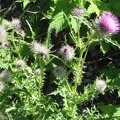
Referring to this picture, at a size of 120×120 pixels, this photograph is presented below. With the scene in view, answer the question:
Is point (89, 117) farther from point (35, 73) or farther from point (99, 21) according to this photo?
point (99, 21)

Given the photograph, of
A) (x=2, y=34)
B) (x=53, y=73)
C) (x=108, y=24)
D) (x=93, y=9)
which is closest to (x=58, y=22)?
(x=93, y=9)

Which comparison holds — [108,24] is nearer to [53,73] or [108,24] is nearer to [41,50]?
[41,50]

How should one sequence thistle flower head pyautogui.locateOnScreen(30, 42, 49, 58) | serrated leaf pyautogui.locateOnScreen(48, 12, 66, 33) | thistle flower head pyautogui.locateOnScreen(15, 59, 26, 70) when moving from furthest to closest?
serrated leaf pyautogui.locateOnScreen(48, 12, 66, 33)
thistle flower head pyautogui.locateOnScreen(15, 59, 26, 70)
thistle flower head pyautogui.locateOnScreen(30, 42, 49, 58)

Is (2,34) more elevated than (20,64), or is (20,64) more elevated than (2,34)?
(2,34)

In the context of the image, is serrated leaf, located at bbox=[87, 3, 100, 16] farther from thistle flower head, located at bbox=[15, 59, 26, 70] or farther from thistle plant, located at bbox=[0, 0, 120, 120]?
thistle flower head, located at bbox=[15, 59, 26, 70]

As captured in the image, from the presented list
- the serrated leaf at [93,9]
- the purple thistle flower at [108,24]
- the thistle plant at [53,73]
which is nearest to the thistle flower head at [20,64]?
the thistle plant at [53,73]

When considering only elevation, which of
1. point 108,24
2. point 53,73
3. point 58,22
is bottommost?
point 53,73

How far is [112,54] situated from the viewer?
147 inches

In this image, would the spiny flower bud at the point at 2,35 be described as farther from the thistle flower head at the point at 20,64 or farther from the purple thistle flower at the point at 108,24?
the purple thistle flower at the point at 108,24

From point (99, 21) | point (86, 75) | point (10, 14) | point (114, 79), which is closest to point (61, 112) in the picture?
point (99, 21)

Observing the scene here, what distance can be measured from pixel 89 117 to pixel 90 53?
1.50 m

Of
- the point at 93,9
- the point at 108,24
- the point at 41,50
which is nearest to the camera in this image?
the point at 108,24

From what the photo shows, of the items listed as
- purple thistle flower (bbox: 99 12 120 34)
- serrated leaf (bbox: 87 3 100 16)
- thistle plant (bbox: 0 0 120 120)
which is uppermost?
purple thistle flower (bbox: 99 12 120 34)

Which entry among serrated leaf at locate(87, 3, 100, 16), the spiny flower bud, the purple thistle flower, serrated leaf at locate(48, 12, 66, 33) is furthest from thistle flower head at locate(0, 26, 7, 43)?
serrated leaf at locate(87, 3, 100, 16)
